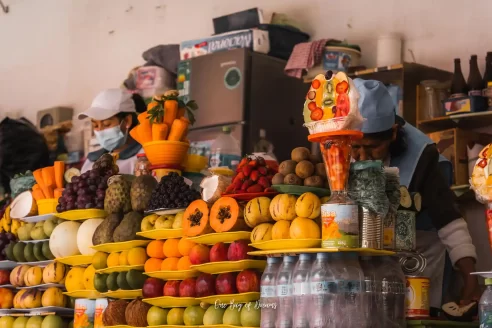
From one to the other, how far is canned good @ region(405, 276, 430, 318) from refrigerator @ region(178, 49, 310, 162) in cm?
284

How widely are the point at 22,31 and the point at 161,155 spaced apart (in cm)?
517

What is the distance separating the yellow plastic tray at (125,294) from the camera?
12.0 ft

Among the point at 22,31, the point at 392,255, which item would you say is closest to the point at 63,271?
the point at 392,255

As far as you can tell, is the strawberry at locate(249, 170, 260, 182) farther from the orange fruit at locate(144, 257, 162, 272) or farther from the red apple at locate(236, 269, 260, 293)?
the orange fruit at locate(144, 257, 162, 272)

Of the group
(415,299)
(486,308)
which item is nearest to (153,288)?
(415,299)

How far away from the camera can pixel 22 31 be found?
8711mm

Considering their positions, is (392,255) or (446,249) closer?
(392,255)

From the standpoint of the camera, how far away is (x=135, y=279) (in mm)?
3648

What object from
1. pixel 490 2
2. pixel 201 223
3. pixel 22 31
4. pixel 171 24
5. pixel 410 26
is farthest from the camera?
pixel 22 31

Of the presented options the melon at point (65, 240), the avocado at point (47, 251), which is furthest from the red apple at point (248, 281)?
the avocado at point (47, 251)

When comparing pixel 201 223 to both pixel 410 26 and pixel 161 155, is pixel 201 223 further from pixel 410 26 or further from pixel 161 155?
pixel 410 26

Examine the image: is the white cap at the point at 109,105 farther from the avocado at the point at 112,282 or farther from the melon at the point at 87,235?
the avocado at the point at 112,282

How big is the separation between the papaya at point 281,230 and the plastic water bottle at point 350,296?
22cm

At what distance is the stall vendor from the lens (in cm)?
Answer: 355
